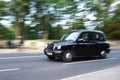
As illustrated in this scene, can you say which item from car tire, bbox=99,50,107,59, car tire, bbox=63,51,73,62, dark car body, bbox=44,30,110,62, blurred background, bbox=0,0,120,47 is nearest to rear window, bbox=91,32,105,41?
dark car body, bbox=44,30,110,62

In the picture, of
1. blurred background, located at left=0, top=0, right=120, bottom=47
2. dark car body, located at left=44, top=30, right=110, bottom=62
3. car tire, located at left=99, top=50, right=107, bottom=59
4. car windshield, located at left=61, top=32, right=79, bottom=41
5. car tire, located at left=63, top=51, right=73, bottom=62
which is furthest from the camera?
blurred background, located at left=0, top=0, right=120, bottom=47

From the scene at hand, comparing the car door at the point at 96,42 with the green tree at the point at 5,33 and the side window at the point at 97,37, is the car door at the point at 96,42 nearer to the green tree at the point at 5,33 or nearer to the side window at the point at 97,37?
the side window at the point at 97,37

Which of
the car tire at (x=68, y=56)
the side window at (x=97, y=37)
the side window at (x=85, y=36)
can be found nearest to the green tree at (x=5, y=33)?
the side window at (x=97, y=37)

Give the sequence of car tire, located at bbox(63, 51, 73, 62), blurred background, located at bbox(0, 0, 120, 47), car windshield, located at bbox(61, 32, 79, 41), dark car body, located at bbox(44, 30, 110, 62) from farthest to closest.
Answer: blurred background, located at bbox(0, 0, 120, 47) < car windshield, located at bbox(61, 32, 79, 41) < car tire, located at bbox(63, 51, 73, 62) < dark car body, located at bbox(44, 30, 110, 62)

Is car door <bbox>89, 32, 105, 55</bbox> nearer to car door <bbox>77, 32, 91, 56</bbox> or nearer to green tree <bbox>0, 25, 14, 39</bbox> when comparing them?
car door <bbox>77, 32, 91, 56</bbox>

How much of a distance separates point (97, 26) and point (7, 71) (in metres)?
25.8

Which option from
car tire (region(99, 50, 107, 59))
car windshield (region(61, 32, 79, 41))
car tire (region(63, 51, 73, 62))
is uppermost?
car windshield (region(61, 32, 79, 41))

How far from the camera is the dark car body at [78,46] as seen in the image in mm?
15805

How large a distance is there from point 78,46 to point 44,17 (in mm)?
17046

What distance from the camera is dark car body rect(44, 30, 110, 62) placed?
15805 mm

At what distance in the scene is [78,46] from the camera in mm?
16516

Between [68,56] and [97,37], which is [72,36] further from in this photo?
[97,37]

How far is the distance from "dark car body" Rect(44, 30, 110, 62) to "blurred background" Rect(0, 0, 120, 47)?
43.4ft

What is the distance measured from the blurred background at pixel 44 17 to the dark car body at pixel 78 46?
13.2 m
